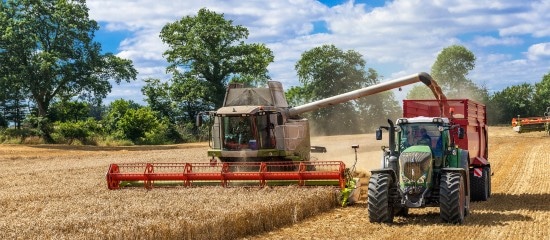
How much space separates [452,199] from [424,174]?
→ 0.73 metres

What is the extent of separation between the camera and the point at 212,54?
56.9 m

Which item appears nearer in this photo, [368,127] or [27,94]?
[27,94]

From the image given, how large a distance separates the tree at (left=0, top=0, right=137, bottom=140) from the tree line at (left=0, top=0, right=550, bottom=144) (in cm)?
6

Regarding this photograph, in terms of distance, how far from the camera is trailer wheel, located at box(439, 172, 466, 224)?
1308 cm

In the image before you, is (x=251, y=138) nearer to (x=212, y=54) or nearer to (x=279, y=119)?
(x=279, y=119)

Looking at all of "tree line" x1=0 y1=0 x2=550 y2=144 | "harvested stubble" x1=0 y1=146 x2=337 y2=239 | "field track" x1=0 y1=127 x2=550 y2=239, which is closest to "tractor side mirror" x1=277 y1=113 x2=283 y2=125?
"field track" x1=0 y1=127 x2=550 y2=239

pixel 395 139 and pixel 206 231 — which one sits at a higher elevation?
pixel 395 139

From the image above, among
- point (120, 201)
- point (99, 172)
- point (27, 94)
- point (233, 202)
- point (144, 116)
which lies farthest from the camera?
point (144, 116)

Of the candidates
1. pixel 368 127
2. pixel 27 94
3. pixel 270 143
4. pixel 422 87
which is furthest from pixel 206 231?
pixel 422 87

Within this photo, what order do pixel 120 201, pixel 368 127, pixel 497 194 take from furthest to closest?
pixel 368 127
pixel 497 194
pixel 120 201

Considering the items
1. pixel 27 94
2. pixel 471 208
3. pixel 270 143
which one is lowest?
pixel 471 208

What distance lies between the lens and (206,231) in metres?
11.2

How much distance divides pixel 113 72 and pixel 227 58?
33.9 ft

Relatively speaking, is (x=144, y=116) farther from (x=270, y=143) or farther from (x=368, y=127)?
(x=270, y=143)
